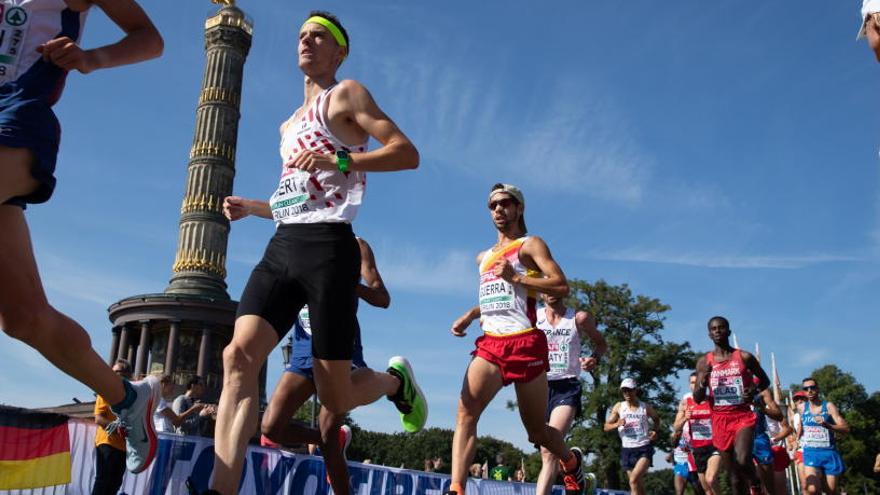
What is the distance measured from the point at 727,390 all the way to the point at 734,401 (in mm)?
149

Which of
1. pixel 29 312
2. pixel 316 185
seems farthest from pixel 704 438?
pixel 29 312

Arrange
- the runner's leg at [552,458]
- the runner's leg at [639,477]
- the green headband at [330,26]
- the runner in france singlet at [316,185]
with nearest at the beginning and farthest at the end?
the runner in france singlet at [316,185] < the green headband at [330,26] < the runner's leg at [552,458] < the runner's leg at [639,477]

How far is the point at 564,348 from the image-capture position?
371 inches

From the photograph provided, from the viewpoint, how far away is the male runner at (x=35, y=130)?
3314 millimetres

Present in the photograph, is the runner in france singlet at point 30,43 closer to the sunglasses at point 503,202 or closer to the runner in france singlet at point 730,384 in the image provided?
the sunglasses at point 503,202

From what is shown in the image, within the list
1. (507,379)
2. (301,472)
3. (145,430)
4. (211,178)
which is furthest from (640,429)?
(211,178)

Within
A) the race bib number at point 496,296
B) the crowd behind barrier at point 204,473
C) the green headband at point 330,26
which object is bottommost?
the crowd behind barrier at point 204,473

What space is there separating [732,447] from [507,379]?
430 centimetres

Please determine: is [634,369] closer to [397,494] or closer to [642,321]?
[642,321]

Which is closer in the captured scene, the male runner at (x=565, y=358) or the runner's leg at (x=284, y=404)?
the runner's leg at (x=284, y=404)

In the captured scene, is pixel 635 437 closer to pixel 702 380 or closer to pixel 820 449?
pixel 820 449

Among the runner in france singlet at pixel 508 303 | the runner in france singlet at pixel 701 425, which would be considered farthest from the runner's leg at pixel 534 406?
the runner in france singlet at pixel 701 425

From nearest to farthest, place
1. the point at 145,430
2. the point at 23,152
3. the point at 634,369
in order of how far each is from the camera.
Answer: the point at 23,152
the point at 145,430
the point at 634,369

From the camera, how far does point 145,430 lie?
456 cm
